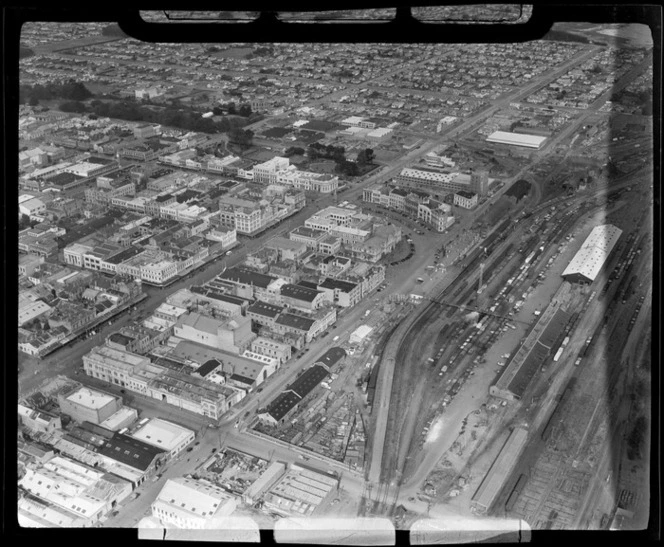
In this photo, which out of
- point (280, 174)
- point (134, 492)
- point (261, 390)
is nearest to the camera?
point (134, 492)

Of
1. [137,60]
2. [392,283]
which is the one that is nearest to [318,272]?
[392,283]

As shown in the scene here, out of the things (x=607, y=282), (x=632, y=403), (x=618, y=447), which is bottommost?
(x=607, y=282)

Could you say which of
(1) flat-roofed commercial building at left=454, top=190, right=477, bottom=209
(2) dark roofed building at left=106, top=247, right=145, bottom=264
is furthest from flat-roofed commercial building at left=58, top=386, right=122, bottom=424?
(1) flat-roofed commercial building at left=454, top=190, right=477, bottom=209

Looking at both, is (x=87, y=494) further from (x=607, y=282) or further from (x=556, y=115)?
(x=556, y=115)

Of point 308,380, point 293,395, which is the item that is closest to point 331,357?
point 308,380

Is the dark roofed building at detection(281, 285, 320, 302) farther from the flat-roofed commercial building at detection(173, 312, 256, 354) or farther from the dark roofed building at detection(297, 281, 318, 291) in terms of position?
the flat-roofed commercial building at detection(173, 312, 256, 354)

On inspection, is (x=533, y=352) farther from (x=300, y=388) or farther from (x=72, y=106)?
(x=72, y=106)

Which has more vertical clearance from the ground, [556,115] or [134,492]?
[556,115]
